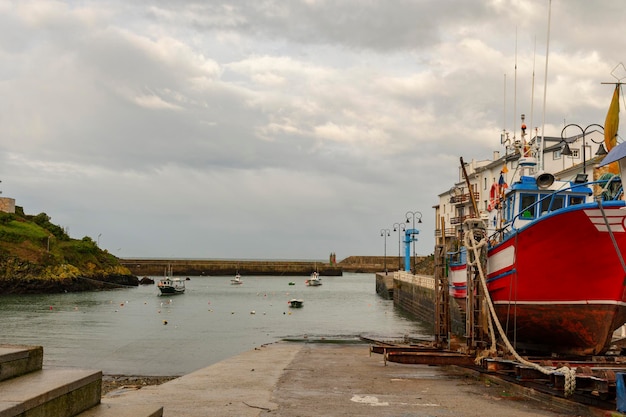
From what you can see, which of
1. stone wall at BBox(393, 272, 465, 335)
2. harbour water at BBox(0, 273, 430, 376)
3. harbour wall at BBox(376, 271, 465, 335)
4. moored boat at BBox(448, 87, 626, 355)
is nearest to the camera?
moored boat at BBox(448, 87, 626, 355)

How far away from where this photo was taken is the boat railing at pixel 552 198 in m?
14.7

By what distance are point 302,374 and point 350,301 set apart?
57397 mm

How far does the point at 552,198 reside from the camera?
18234 mm

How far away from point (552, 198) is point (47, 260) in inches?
3033

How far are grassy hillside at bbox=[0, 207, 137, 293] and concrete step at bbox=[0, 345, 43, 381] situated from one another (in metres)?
75.1

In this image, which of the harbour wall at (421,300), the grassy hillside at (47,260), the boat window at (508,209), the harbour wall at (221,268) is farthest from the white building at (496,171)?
the harbour wall at (221,268)

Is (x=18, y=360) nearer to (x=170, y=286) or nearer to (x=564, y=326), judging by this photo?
(x=564, y=326)

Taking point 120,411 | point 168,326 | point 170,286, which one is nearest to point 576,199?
point 120,411

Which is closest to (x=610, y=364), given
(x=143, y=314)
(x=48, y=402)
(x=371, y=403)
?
(x=371, y=403)

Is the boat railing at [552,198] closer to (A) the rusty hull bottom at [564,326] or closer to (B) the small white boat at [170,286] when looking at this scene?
(A) the rusty hull bottom at [564,326]

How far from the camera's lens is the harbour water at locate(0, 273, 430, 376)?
93.4 ft

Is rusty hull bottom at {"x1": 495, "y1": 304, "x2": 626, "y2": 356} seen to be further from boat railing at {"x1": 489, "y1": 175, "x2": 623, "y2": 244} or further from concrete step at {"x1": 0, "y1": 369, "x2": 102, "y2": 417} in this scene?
concrete step at {"x1": 0, "y1": 369, "x2": 102, "y2": 417}

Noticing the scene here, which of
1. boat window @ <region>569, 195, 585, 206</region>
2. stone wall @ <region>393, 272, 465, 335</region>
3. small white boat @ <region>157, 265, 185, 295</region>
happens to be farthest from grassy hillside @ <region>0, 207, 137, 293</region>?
boat window @ <region>569, 195, 585, 206</region>

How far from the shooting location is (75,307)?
188 feet
